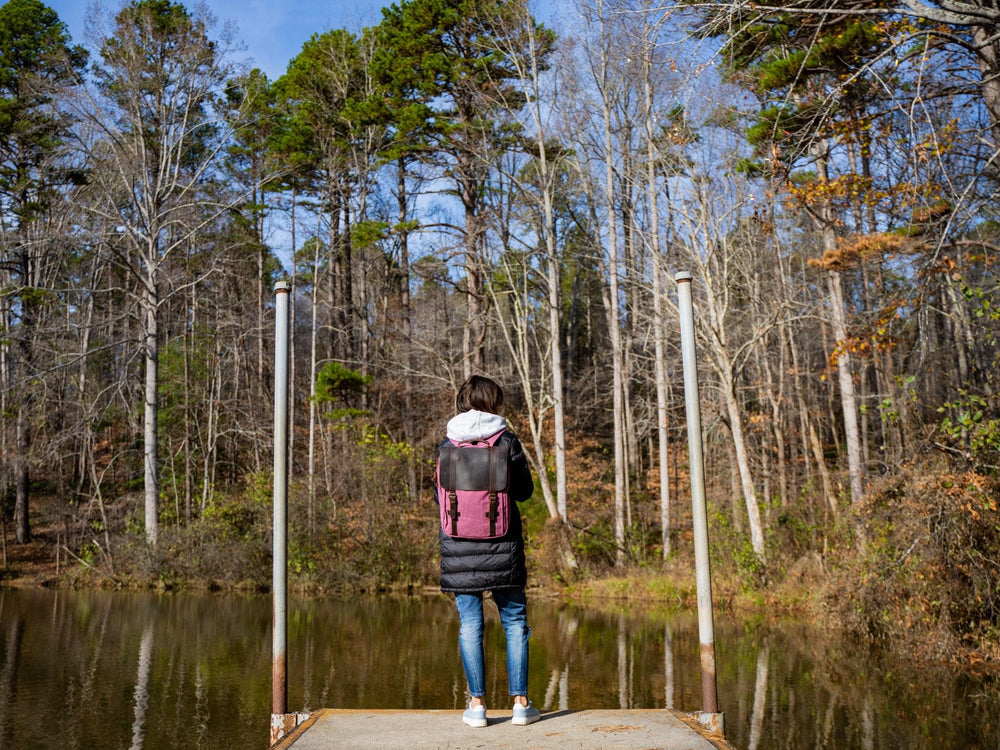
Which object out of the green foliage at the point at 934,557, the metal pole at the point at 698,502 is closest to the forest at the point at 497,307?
the green foliage at the point at 934,557

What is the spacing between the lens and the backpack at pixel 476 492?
156 inches

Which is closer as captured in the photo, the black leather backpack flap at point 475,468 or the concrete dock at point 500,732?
the concrete dock at point 500,732

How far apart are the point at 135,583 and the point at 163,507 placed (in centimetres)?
358

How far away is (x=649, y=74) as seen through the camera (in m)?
17.3

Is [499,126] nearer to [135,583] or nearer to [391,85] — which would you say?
[391,85]

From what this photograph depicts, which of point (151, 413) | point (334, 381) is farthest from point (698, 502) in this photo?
point (151, 413)

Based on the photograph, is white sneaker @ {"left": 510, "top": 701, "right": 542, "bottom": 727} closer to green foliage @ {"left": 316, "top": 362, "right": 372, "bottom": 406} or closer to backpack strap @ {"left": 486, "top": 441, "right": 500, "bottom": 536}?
backpack strap @ {"left": 486, "top": 441, "right": 500, "bottom": 536}

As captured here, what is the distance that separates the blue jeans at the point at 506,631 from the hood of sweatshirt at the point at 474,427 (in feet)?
2.38

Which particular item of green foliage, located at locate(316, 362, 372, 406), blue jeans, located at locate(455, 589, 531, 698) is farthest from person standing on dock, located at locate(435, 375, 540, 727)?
green foliage, located at locate(316, 362, 372, 406)

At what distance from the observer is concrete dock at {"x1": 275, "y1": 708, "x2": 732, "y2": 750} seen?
3506 mm

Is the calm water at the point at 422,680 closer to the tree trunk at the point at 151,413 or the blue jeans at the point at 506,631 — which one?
the blue jeans at the point at 506,631

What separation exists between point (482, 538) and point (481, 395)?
0.67 meters

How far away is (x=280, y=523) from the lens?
425 cm

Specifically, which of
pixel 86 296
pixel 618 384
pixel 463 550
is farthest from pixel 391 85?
pixel 463 550
